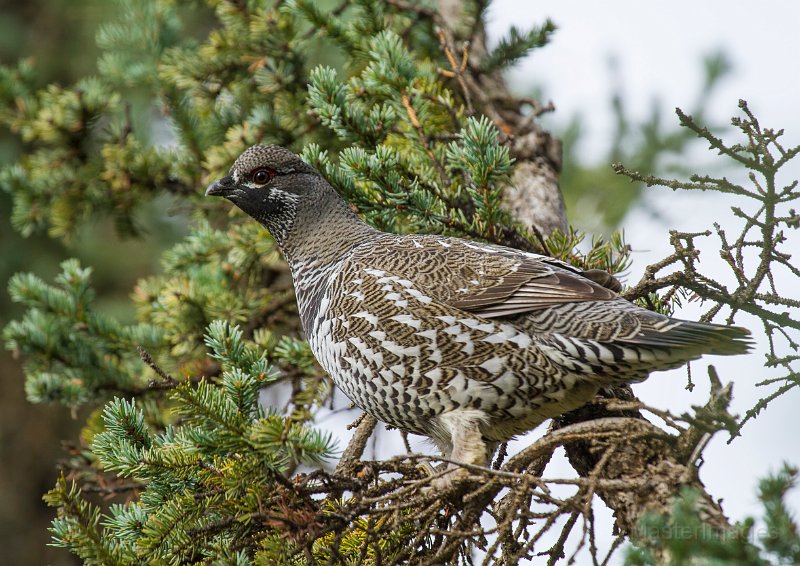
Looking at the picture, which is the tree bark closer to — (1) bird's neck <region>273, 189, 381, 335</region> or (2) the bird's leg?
(2) the bird's leg

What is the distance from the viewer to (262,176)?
4.98 metres

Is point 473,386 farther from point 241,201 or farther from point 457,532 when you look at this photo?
point 241,201

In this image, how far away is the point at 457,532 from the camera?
3.12m

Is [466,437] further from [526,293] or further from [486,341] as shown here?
[526,293]

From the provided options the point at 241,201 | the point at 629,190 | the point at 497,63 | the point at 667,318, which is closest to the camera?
the point at 667,318

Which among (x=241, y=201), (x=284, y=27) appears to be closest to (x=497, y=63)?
(x=284, y=27)

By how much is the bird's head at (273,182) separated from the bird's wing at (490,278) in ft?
3.19

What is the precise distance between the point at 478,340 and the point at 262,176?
196 cm

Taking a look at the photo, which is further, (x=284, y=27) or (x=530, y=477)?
(x=284, y=27)

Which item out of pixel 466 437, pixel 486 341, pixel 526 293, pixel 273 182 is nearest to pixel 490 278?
pixel 526 293

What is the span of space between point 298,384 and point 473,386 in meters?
1.83

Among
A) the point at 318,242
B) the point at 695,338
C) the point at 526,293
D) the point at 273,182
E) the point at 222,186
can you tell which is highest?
the point at 273,182

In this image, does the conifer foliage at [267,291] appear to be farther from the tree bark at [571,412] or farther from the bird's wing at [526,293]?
the bird's wing at [526,293]

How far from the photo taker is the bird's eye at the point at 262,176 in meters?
4.97
